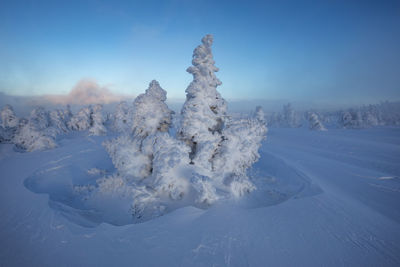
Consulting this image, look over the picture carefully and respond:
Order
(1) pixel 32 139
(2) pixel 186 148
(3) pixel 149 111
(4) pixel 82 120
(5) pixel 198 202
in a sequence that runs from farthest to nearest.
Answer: (4) pixel 82 120 → (1) pixel 32 139 → (3) pixel 149 111 → (2) pixel 186 148 → (5) pixel 198 202

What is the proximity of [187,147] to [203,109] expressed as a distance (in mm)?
2527

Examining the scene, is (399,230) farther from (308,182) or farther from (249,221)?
(249,221)

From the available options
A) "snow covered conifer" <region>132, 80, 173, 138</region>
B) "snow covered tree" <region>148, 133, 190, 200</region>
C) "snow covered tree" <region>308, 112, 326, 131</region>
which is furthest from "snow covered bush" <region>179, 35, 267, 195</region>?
"snow covered tree" <region>308, 112, 326, 131</region>

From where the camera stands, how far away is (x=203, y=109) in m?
9.57

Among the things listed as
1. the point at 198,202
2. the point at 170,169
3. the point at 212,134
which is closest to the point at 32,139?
the point at 170,169

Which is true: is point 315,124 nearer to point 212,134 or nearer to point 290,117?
point 290,117

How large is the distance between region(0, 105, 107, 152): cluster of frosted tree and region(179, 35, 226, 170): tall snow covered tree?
2148 cm

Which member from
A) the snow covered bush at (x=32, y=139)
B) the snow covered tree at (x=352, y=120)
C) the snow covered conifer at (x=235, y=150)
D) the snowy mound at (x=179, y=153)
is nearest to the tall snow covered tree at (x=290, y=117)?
the snow covered tree at (x=352, y=120)

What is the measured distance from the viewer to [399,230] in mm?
5133

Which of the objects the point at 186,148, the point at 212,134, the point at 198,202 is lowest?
the point at 198,202

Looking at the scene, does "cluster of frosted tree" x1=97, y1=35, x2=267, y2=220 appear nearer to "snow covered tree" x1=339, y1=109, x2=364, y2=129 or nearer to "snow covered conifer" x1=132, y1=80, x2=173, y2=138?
"snow covered conifer" x1=132, y1=80, x2=173, y2=138

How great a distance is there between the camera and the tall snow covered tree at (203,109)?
9398 mm

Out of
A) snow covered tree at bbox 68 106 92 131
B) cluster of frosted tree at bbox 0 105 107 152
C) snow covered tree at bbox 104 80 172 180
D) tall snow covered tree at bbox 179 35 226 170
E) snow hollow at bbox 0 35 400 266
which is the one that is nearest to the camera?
snow hollow at bbox 0 35 400 266

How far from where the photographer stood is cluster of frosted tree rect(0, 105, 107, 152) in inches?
779
